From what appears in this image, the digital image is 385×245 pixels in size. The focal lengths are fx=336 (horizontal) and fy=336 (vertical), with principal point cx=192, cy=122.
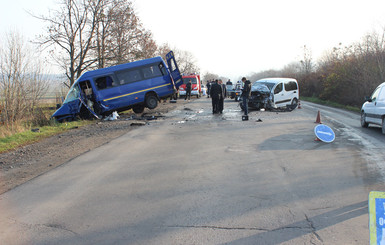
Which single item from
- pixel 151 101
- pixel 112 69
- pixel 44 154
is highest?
pixel 112 69

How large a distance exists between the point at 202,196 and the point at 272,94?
52.1 ft

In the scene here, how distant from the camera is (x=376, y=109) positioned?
12109 millimetres

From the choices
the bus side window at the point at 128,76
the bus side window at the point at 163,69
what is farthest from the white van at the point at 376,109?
the bus side window at the point at 128,76

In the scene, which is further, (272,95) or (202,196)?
(272,95)

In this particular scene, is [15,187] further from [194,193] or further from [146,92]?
[146,92]

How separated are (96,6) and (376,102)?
2457 centimetres

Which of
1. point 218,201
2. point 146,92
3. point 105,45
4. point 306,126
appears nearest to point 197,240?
point 218,201

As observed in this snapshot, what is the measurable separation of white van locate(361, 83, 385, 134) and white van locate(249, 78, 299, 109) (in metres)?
7.14

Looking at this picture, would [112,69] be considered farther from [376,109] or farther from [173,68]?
[376,109]

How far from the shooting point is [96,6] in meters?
29.2

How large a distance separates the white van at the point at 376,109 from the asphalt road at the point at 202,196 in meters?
2.96

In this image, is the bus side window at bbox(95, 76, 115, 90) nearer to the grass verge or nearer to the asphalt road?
the grass verge

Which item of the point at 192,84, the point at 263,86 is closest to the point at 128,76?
the point at 263,86

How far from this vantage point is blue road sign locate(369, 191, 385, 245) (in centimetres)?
256
